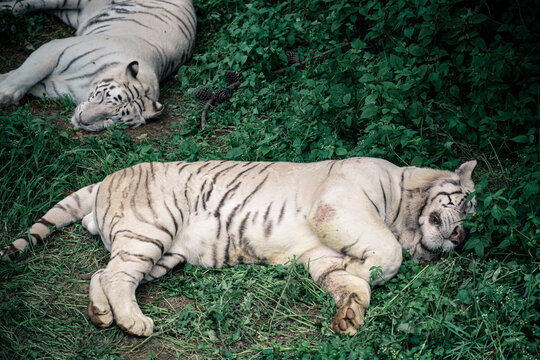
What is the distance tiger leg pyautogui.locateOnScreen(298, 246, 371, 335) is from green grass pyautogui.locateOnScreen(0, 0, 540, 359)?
0.19 feet

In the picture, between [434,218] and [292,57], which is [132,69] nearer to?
[292,57]

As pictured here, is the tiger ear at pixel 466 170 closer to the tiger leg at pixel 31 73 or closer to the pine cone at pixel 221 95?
the pine cone at pixel 221 95

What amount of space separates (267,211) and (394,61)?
161 cm

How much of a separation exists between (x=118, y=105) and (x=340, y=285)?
9.45ft

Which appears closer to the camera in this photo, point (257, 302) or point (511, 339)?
point (511, 339)

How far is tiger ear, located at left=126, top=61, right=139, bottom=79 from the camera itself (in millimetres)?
5535

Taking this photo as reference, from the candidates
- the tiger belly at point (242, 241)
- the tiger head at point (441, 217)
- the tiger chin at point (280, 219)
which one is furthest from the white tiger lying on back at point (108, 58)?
the tiger head at point (441, 217)

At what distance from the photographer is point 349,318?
10.6 ft

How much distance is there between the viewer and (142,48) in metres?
5.99

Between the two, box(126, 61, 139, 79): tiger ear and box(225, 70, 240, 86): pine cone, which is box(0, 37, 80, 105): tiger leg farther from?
box(225, 70, 240, 86): pine cone

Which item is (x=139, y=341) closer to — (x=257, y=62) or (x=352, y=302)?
(x=352, y=302)

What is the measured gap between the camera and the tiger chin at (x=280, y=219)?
352 centimetres

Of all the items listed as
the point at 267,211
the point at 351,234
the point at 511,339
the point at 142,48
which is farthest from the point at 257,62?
the point at 511,339

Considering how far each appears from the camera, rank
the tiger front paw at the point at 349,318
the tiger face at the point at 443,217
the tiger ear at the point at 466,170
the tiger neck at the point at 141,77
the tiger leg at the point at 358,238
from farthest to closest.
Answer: the tiger neck at the point at 141,77
the tiger ear at the point at 466,170
the tiger face at the point at 443,217
the tiger leg at the point at 358,238
the tiger front paw at the point at 349,318
